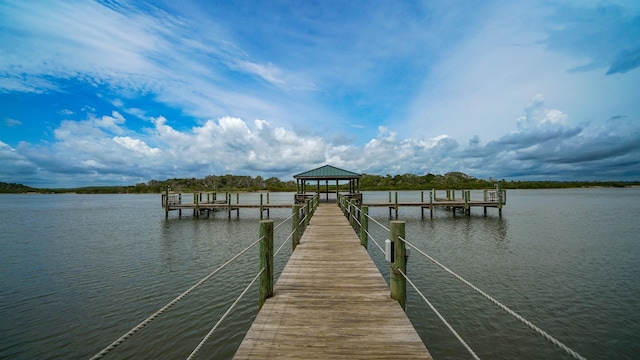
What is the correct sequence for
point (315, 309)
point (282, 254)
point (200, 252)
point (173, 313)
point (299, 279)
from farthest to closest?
point (200, 252)
point (282, 254)
point (173, 313)
point (299, 279)
point (315, 309)

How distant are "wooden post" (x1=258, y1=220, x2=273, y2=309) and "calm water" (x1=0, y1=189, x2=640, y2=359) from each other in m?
1.90

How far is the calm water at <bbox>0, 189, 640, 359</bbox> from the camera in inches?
224

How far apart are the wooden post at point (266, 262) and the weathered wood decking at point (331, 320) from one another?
0.45ft

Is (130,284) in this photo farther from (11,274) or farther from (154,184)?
(154,184)

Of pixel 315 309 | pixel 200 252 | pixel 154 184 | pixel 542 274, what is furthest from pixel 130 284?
pixel 154 184

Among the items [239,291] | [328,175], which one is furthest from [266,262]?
[328,175]

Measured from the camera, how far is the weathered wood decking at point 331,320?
10.1 feet

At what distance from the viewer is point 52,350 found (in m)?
5.65

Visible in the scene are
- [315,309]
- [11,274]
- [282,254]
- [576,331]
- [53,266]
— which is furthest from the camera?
[282,254]

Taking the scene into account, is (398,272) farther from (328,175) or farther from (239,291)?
(328,175)

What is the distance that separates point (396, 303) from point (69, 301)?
9091 mm

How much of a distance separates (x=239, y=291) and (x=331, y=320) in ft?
17.4

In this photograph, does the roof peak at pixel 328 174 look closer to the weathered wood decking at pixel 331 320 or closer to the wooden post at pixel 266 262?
the weathered wood decking at pixel 331 320

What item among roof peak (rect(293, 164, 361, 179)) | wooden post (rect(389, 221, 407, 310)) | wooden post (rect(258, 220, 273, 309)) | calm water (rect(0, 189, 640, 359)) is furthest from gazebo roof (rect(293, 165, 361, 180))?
wooden post (rect(389, 221, 407, 310))
